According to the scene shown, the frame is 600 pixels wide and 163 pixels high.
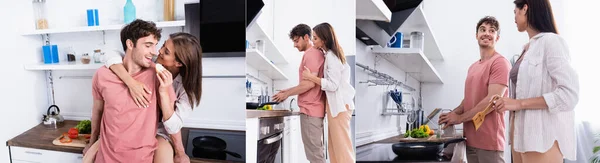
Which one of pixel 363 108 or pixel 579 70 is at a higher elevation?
pixel 579 70

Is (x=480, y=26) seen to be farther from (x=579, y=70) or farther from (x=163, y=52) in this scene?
(x=163, y=52)

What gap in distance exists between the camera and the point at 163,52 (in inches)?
71.7

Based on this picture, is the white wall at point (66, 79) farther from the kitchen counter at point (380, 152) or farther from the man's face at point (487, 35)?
the man's face at point (487, 35)

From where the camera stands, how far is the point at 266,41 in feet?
5.64

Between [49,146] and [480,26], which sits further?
[49,146]

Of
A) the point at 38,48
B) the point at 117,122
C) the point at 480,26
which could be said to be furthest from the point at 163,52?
the point at 480,26

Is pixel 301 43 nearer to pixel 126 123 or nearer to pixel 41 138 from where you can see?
pixel 126 123

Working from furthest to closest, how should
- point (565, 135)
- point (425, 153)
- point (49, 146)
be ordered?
point (49, 146)
point (425, 153)
point (565, 135)

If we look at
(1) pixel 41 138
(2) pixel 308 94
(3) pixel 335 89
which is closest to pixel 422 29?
(3) pixel 335 89

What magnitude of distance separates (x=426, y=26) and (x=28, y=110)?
1.98 meters

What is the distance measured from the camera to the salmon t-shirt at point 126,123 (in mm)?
1823

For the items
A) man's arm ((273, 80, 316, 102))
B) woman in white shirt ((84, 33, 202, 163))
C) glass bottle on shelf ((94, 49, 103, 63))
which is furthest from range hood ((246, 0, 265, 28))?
glass bottle on shelf ((94, 49, 103, 63))

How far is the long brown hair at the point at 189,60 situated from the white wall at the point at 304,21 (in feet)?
1.38

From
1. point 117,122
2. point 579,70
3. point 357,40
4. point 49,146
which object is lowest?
point 49,146
